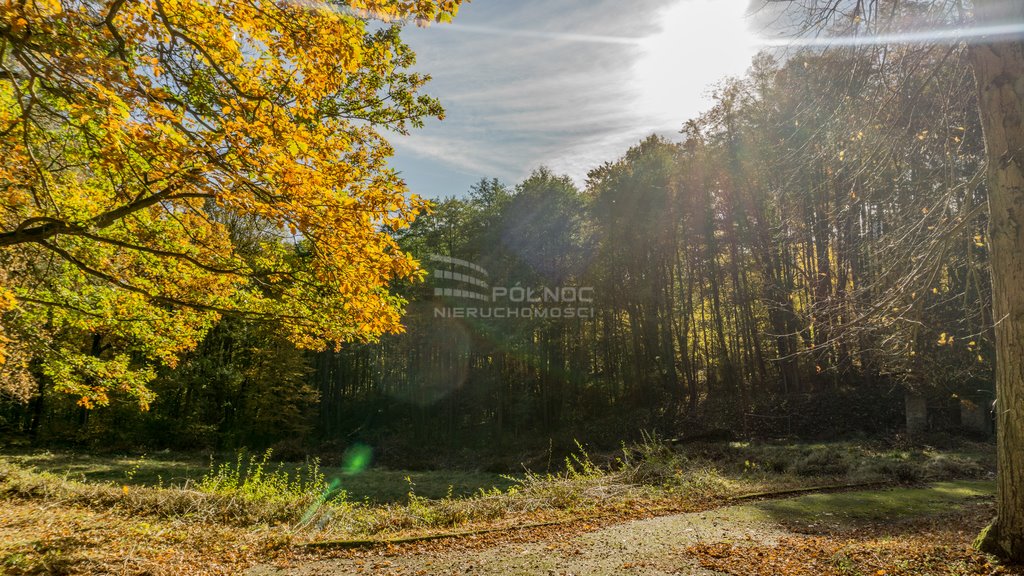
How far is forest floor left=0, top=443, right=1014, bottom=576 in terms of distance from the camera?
414 cm

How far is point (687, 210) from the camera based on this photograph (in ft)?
64.1

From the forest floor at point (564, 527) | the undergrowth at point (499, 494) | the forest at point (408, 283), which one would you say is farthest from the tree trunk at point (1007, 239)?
the undergrowth at point (499, 494)

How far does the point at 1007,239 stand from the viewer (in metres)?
3.66

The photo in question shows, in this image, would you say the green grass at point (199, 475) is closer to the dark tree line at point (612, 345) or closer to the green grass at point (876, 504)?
the dark tree line at point (612, 345)

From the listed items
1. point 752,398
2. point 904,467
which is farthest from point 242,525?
point 752,398

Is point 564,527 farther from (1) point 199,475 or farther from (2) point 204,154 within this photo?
(1) point 199,475

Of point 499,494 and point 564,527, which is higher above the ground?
point 564,527

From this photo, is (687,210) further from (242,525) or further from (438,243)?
(242,525)

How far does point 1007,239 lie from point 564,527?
4863mm
